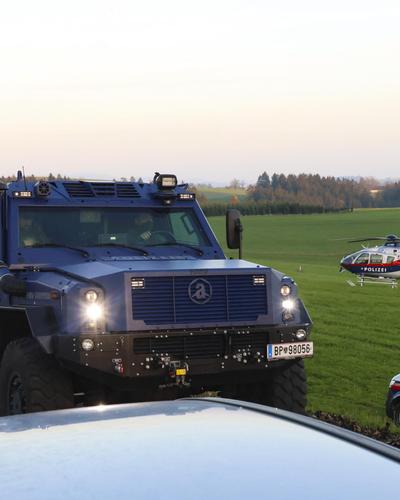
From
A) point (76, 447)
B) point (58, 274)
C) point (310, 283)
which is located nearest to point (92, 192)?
point (58, 274)

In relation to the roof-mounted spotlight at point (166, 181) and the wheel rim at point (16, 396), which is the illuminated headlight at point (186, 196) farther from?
the wheel rim at point (16, 396)

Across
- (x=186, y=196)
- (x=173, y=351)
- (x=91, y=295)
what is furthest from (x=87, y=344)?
(x=186, y=196)

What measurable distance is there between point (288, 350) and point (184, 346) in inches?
37.3

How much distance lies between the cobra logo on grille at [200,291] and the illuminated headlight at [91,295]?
0.82 m

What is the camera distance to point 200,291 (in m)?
7.98

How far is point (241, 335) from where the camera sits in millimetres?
8000

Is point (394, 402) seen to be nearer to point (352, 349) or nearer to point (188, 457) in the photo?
point (352, 349)

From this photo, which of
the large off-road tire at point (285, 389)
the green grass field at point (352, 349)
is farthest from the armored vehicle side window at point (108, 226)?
the green grass field at point (352, 349)

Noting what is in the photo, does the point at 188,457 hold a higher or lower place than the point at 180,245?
lower

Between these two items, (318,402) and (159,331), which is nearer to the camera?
(159,331)

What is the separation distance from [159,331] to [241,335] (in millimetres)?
731

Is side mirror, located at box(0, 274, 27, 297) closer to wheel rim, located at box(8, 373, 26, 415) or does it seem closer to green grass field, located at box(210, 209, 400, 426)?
wheel rim, located at box(8, 373, 26, 415)

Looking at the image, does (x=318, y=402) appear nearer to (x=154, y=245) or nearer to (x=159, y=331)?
(x=154, y=245)

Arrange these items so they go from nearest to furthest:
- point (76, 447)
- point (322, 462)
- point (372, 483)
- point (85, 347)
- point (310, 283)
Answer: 1. point (372, 483)
2. point (322, 462)
3. point (76, 447)
4. point (85, 347)
5. point (310, 283)
